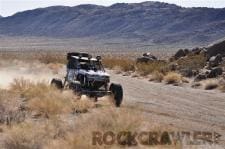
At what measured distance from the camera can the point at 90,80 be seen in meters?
21.0

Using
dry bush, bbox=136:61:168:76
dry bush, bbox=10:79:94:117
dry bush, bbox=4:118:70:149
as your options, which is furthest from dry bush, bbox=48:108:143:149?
dry bush, bbox=136:61:168:76

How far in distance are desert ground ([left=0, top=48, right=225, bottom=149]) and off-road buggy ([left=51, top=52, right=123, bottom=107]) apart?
0.33m

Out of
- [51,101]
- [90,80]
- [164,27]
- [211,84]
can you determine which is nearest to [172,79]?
[211,84]

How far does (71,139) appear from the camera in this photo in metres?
11.6

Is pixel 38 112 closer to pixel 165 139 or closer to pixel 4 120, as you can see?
pixel 4 120

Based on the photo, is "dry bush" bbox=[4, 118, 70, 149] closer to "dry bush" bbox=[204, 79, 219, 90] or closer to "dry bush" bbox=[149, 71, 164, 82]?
"dry bush" bbox=[204, 79, 219, 90]

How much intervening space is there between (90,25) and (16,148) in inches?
7386

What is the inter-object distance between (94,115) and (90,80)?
5.68 m

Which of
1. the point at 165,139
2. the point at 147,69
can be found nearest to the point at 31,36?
the point at 147,69

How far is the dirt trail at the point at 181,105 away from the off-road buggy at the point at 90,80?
1064 mm

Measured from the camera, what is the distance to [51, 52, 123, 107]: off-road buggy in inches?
819

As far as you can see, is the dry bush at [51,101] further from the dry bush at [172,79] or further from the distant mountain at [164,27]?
the distant mountain at [164,27]

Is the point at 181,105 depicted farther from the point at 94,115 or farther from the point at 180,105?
the point at 94,115

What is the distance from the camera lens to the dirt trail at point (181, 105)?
1723 centimetres
